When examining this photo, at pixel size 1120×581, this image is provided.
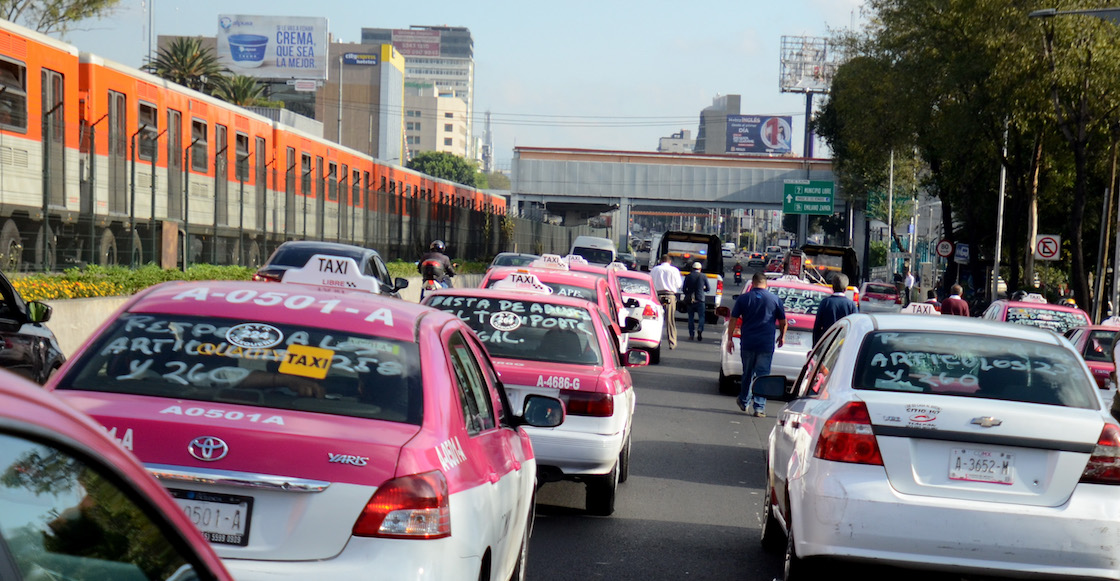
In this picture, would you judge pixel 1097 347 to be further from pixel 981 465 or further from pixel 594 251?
pixel 594 251

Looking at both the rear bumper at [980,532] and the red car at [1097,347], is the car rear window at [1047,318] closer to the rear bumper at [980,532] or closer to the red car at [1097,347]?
the red car at [1097,347]

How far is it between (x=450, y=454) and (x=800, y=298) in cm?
1557

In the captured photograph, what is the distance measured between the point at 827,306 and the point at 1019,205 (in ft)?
84.6

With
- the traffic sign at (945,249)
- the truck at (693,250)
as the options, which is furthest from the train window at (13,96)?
the traffic sign at (945,249)

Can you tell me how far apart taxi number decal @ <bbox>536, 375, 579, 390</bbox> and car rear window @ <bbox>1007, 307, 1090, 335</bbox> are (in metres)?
11.5

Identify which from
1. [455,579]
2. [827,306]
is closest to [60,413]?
[455,579]

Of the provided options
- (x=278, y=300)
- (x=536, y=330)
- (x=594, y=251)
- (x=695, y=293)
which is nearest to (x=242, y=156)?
(x=695, y=293)

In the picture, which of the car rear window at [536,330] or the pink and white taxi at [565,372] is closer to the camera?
the pink and white taxi at [565,372]

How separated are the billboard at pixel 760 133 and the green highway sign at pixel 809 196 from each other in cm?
9229

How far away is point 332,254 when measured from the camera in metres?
20.6

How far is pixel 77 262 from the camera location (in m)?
19.6

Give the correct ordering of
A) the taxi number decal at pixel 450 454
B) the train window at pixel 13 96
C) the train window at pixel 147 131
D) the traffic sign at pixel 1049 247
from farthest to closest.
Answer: the traffic sign at pixel 1049 247
the train window at pixel 147 131
the train window at pixel 13 96
the taxi number decal at pixel 450 454

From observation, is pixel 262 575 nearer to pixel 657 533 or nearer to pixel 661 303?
pixel 657 533

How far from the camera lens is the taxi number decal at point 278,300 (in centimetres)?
498
